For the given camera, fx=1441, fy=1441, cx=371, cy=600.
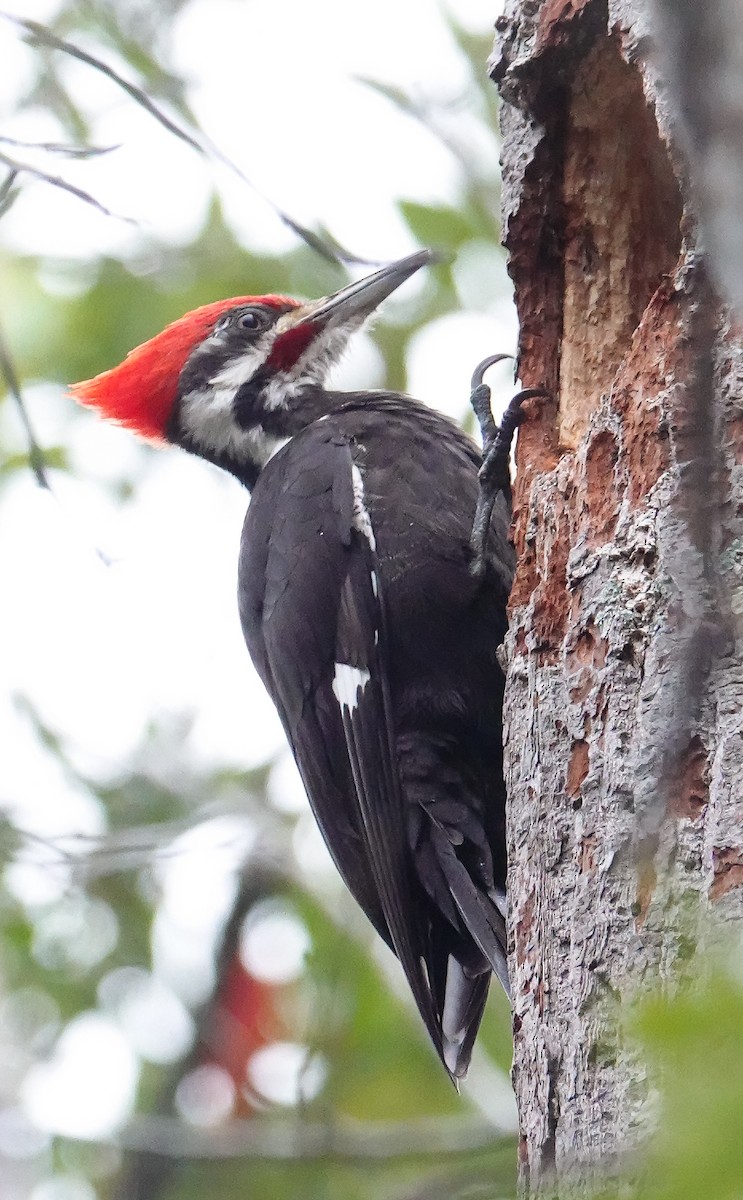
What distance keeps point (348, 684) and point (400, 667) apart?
0.10 metres

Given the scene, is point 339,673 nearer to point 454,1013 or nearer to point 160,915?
point 454,1013

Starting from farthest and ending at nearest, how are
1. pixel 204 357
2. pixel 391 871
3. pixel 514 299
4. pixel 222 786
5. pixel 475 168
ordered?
pixel 222 786 < pixel 475 168 < pixel 204 357 < pixel 391 871 < pixel 514 299

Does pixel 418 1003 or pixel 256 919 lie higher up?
pixel 418 1003

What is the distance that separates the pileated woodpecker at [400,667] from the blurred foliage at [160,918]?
1.04 metres

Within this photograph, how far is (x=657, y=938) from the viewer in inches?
56.9

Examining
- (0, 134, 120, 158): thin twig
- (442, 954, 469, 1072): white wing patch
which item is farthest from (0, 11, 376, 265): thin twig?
(442, 954, 469, 1072): white wing patch

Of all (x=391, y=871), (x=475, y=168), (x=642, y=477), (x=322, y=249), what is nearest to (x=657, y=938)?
(x=642, y=477)

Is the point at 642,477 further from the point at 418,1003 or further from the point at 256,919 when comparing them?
the point at 256,919

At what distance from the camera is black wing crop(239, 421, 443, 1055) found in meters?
2.50

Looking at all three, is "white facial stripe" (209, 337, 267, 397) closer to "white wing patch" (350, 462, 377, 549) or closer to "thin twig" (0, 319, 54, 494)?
"white wing patch" (350, 462, 377, 549)

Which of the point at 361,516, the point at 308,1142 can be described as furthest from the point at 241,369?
the point at 308,1142

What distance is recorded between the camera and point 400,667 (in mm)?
2631

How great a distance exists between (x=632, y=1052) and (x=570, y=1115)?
0.46 ft

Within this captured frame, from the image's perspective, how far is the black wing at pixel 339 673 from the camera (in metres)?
2.50
